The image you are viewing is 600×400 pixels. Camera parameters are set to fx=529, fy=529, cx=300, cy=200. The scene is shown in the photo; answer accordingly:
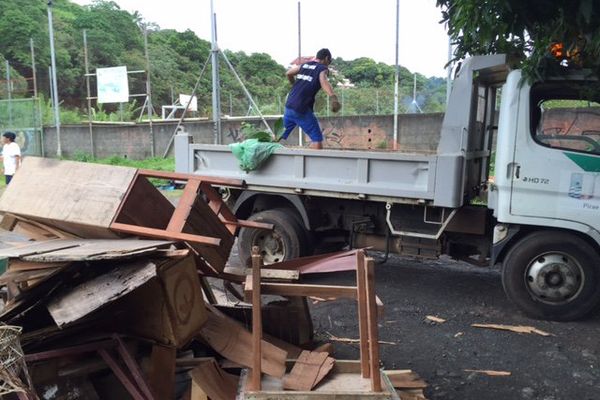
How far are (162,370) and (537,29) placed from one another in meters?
3.67

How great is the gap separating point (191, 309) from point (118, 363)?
49cm

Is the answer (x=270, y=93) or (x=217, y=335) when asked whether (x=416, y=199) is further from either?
(x=270, y=93)

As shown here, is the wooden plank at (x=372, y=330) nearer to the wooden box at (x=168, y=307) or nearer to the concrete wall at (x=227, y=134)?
the wooden box at (x=168, y=307)

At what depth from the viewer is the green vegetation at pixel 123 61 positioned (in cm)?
3111

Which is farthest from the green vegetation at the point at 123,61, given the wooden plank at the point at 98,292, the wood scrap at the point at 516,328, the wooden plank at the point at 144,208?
the wooden plank at the point at 98,292

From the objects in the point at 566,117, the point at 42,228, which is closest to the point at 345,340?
the point at 42,228

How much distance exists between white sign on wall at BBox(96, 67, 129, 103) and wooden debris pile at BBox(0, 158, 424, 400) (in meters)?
16.5

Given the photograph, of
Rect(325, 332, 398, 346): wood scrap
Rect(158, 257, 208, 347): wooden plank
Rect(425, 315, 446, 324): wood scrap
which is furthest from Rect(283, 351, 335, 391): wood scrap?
Rect(425, 315, 446, 324): wood scrap

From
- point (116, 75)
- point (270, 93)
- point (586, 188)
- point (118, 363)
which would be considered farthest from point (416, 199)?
point (270, 93)

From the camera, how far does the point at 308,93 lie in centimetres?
669

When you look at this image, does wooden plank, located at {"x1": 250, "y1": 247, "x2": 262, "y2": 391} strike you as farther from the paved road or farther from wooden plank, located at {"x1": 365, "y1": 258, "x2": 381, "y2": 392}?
the paved road

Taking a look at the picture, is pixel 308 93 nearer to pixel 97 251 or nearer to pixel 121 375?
pixel 97 251

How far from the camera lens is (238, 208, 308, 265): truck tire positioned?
6016 mm

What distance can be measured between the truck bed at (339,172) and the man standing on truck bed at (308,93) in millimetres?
835
